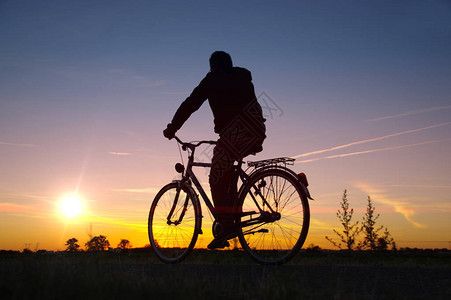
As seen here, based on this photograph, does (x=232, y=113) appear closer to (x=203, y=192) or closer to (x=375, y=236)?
(x=203, y=192)

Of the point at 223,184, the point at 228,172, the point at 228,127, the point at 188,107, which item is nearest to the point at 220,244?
the point at 223,184

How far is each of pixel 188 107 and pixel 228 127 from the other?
0.72 metres

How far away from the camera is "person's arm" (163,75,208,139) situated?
6.04 meters

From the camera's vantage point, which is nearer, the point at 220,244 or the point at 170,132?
the point at 220,244

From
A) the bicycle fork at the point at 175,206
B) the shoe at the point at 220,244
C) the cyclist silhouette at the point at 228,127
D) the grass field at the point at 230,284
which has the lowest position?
the grass field at the point at 230,284

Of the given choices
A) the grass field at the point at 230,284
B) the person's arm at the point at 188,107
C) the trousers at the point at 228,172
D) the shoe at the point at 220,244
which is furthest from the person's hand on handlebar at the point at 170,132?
the grass field at the point at 230,284

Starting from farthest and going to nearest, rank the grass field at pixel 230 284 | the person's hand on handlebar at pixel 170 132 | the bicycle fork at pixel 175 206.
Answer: the bicycle fork at pixel 175 206, the person's hand on handlebar at pixel 170 132, the grass field at pixel 230 284

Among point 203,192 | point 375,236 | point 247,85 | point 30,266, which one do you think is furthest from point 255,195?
point 375,236

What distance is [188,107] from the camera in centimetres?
623

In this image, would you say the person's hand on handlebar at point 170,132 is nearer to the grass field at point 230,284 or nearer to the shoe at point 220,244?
the shoe at point 220,244

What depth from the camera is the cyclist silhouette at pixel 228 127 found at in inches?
232

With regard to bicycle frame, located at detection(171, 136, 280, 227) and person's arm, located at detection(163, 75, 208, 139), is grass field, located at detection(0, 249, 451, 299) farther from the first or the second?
person's arm, located at detection(163, 75, 208, 139)

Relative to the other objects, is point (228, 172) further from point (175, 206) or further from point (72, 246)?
point (72, 246)

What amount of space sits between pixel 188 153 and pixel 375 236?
28.4 ft
